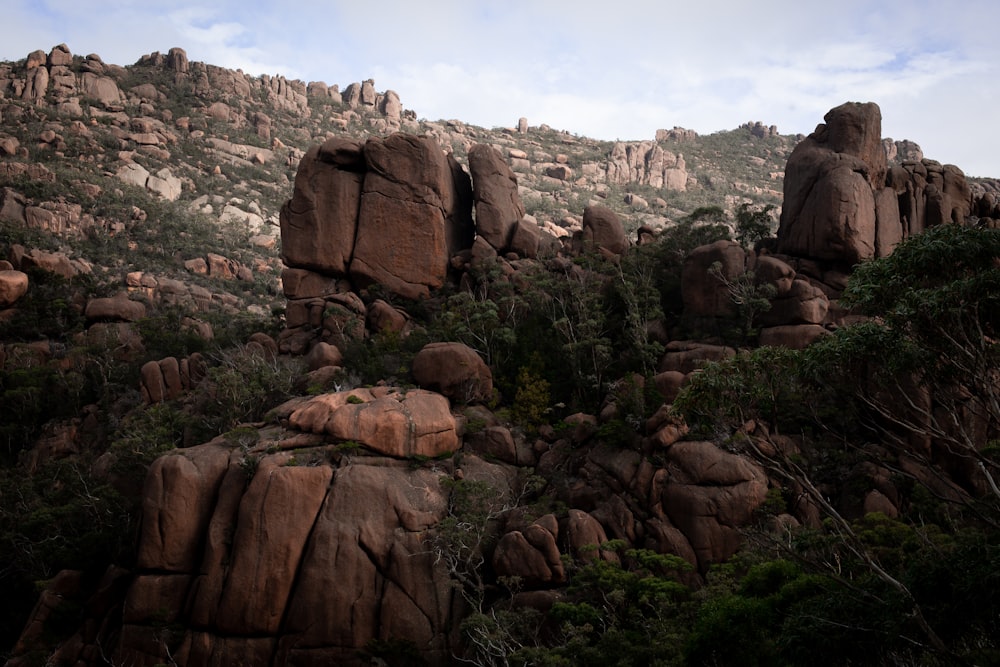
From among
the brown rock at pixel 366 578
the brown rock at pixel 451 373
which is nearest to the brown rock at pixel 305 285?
the brown rock at pixel 451 373

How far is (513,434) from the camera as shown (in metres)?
29.4

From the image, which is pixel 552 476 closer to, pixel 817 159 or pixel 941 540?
pixel 941 540

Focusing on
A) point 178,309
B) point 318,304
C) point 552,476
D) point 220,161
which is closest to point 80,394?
point 178,309

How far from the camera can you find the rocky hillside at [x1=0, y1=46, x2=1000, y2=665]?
54.2 ft

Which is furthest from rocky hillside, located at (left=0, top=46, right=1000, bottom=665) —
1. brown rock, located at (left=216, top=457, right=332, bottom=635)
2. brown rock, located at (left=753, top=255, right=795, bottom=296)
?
brown rock, located at (left=753, top=255, right=795, bottom=296)

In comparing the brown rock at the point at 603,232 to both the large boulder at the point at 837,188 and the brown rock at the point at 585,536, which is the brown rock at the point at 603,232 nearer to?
the large boulder at the point at 837,188

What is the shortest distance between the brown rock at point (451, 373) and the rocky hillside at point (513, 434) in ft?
0.54

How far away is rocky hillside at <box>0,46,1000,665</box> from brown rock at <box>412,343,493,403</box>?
16 centimetres

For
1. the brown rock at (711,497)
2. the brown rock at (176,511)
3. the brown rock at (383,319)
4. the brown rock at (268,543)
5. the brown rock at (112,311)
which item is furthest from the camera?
the brown rock at (112,311)

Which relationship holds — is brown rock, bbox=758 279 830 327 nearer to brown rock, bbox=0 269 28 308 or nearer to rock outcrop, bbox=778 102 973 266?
rock outcrop, bbox=778 102 973 266

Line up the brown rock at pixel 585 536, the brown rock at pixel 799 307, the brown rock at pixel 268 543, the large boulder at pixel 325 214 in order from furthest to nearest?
the large boulder at pixel 325 214 → the brown rock at pixel 799 307 → the brown rock at pixel 585 536 → the brown rock at pixel 268 543

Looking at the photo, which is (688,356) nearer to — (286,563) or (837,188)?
(837,188)

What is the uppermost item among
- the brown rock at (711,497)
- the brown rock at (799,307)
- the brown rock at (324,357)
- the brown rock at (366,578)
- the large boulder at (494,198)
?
the large boulder at (494,198)

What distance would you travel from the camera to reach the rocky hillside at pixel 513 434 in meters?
→ 16.5
